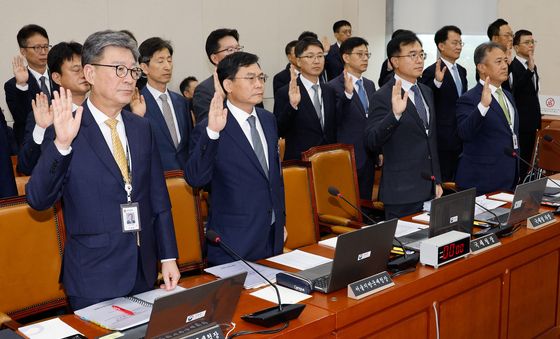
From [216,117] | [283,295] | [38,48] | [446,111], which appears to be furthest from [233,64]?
[446,111]

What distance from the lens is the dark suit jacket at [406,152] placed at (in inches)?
142

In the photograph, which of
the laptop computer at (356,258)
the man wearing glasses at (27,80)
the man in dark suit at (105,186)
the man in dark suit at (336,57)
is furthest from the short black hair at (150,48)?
the man in dark suit at (336,57)

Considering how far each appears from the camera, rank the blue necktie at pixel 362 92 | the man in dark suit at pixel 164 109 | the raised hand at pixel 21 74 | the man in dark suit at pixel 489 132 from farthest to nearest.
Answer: the blue necktie at pixel 362 92 → the raised hand at pixel 21 74 → the man in dark suit at pixel 164 109 → the man in dark suit at pixel 489 132

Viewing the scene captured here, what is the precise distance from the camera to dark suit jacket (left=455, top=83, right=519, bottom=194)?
12.8 ft

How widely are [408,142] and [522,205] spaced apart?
78 cm

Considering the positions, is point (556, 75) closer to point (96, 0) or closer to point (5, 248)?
point (96, 0)

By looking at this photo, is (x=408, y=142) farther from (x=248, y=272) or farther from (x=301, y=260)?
(x=248, y=272)

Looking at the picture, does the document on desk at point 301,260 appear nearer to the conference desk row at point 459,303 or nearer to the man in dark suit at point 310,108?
the conference desk row at point 459,303

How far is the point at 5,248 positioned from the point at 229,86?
1.11 m

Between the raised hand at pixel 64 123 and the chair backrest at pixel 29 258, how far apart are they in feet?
1.78

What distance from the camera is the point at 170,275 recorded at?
7.91 ft

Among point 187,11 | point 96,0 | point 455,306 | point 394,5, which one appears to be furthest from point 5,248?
point 394,5

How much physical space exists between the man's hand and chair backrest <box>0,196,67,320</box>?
0.45 m

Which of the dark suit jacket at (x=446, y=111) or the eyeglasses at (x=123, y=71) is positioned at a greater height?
the eyeglasses at (x=123, y=71)
